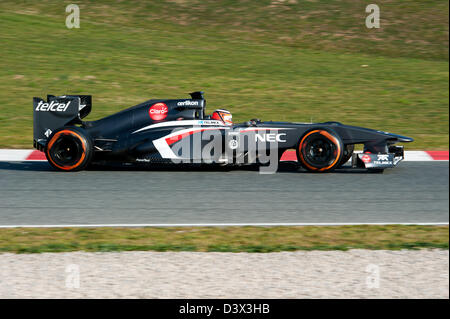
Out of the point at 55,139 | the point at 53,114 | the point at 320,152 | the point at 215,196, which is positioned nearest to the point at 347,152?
the point at 320,152

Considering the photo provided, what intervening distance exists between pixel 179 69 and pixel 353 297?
50.8 feet

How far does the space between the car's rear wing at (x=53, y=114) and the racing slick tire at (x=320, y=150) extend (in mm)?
3264

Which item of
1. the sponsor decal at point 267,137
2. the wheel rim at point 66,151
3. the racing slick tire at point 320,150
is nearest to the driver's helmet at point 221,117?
the sponsor decal at point 267,137

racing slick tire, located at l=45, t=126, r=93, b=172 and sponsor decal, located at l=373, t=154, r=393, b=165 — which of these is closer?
sponsor decal, located at l=373, t=154, r=393, b=165

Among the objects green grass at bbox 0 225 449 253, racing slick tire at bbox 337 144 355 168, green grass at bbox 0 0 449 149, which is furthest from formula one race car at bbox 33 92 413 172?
green grass at bbox 0 225 449 253

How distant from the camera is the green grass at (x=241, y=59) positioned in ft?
52.5

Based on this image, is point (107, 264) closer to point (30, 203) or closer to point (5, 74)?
point (30, 203)

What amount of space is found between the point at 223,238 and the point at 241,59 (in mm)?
15229

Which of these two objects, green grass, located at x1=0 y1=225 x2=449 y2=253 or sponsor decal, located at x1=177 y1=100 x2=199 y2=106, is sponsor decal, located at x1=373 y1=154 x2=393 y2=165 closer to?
sponsor decal, located at x1=177 y1=100 x2=199 y2=106

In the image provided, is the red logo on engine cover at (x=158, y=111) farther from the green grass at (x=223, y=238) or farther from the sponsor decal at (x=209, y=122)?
the green grass at (x=223, y=238)

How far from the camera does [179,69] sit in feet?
64.7

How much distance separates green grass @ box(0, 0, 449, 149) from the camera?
630 inches

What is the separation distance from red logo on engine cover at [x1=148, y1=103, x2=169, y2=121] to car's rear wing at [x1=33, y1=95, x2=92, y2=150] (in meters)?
1.16
